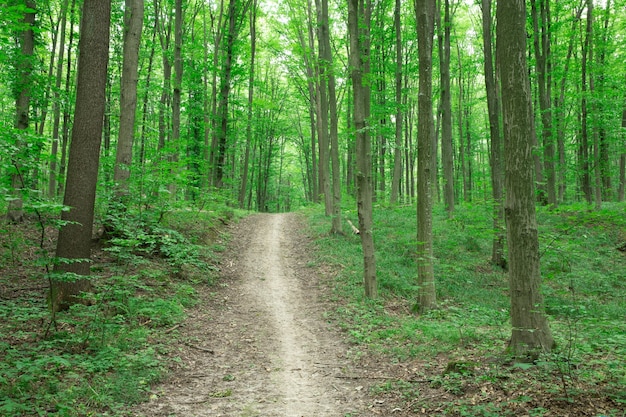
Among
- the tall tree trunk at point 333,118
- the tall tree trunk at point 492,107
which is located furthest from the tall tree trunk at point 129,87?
the tall tree trunk at point 492,107

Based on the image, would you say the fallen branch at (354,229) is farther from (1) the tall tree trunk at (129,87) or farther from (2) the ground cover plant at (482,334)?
(1) the tall tree trunk at (129,87)

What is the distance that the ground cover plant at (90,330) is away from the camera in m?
4.20

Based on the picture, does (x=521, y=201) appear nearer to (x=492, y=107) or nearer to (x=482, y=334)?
(x=482, y=334)

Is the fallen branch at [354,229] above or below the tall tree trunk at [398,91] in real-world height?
below

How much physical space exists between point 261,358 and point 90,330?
263cm

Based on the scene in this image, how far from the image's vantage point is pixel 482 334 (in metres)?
6.24

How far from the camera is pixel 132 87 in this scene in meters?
10.1

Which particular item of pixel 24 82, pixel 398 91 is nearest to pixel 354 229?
pixel 398 91

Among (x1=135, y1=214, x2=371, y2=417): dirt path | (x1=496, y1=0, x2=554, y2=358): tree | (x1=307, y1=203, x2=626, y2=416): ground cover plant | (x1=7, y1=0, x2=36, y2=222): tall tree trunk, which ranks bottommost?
(x1=135, y1=214, x2=371, y2=417): dirt path

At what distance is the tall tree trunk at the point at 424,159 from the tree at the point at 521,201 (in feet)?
10.9

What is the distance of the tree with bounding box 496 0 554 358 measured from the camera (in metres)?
4.61

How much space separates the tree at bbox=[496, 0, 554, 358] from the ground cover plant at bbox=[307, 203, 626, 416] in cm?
29

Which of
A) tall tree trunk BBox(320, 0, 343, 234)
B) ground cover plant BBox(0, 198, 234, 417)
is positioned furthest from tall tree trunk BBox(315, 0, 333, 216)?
ground cover plant BBox(0, 198, 234, 417)

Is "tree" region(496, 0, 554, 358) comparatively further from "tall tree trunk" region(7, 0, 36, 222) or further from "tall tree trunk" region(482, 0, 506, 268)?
"tall tree trunk" region(7, 0, 36, 222)
